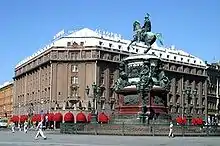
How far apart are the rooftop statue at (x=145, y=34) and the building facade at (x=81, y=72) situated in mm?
51930

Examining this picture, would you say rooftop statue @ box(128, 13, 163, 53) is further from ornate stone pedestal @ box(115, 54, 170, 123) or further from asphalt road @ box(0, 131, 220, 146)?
asphalt road @ box(0, 131, 220, 146)

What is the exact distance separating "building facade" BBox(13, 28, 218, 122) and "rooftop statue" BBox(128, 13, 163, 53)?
51930 millimetres

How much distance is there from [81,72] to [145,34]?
214ft

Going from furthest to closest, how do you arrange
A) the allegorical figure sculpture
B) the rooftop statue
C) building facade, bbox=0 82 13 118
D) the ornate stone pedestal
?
building facade, bbox=0 82 13 118 → the rooftop statue → the allegorical figure sculpture → the ornate stone pedestal

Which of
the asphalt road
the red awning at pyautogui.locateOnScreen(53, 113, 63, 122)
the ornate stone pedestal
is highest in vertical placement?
the ornate stone pedestal

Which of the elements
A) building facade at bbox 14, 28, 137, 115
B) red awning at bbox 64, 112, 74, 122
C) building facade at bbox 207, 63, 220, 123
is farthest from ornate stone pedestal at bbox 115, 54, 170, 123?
building facade at bbox 207, 63, 220, 123

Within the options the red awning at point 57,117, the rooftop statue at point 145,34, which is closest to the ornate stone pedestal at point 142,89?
the rooftop statue at point 145,34

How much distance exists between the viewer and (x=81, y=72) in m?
121

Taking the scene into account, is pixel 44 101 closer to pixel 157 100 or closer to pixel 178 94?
pixel 178 94

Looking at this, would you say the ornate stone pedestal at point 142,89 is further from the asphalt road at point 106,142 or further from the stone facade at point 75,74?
the stone facade at point 75,74

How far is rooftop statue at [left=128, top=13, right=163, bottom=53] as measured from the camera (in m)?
56.6

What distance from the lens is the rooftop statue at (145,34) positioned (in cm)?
5656

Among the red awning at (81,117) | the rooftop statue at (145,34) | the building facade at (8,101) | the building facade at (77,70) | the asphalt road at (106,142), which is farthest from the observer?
the building facade at (8,101)

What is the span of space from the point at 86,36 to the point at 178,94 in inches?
1426
